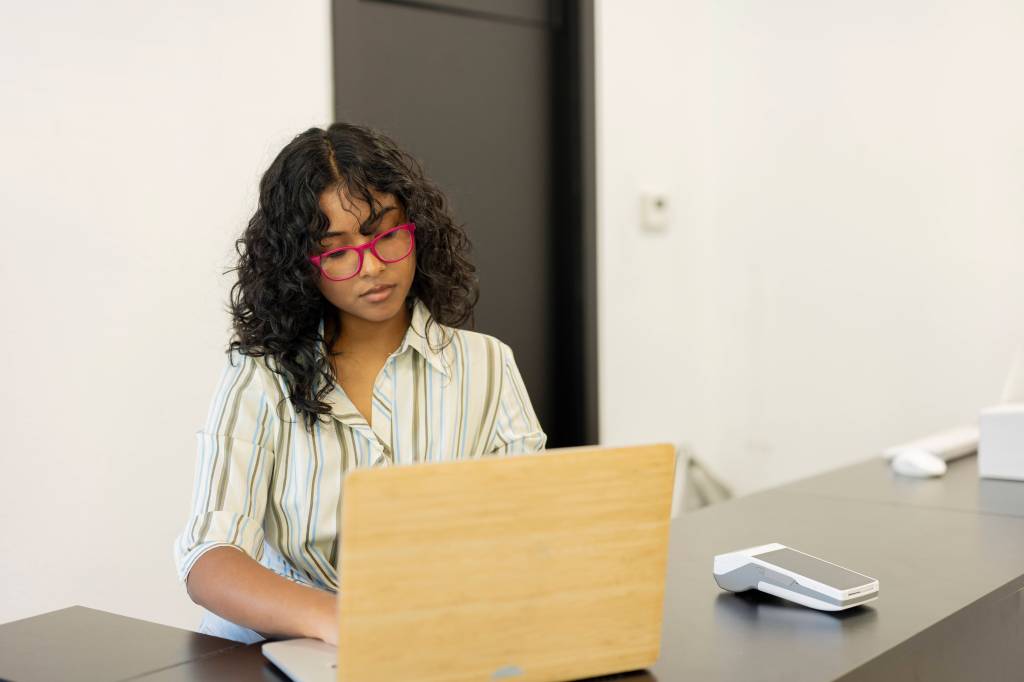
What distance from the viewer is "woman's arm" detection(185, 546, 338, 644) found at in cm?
121

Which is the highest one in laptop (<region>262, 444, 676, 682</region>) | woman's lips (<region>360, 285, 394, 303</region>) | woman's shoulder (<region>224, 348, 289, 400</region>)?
woman's lips (<region>360, 285, 394, 303</region>)

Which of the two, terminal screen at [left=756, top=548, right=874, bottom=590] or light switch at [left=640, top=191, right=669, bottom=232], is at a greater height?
light switch at [left=640, top=191, right=669, bottom=232]

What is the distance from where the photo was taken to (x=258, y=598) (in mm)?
1265

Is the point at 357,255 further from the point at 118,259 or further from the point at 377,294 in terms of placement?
the point at 118,259

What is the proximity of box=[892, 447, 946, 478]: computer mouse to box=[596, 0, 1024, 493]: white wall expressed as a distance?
120 centimetres

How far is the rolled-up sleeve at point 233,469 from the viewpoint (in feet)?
4.51

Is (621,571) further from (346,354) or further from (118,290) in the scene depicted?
(118,290)

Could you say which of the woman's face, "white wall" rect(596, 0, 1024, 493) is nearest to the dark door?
"white wall" rect(596, 0, 1024, 493)

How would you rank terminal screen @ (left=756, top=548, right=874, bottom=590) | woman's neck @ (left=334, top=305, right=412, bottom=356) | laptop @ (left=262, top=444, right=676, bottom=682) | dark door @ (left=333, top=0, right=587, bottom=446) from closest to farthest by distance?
laptop @ (left=262, top=444, right=676, bottom=682)
terminal screen @ (left=756, top=548, right=874, bottom=590)
woman's neck @ (left=334, top=305, right=412, bottom=356)
dark door @ (left=333, top=0, right=587, bottom=446)

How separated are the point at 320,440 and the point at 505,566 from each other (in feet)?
2.01

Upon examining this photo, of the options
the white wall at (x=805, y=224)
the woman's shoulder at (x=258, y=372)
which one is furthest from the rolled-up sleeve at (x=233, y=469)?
the white wall at (x=805, y=224)

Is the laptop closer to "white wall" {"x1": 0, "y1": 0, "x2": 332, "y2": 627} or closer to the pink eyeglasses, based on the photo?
the pink eyeglasses

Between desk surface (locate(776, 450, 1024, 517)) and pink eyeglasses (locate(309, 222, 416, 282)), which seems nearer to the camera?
pink eyeglasses (locate(309, 222, 416, 282))

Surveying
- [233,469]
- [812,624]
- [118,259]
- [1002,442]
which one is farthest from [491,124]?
[812,624]
